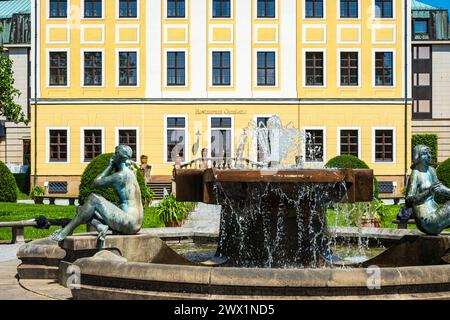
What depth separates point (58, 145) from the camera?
40.3 m

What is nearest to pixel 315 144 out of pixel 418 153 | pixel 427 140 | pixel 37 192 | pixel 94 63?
pixel 94 63

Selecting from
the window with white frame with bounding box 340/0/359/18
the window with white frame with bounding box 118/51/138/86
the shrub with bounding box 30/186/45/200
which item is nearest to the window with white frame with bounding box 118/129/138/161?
the window with white frame with bounding box 118/51/138/86

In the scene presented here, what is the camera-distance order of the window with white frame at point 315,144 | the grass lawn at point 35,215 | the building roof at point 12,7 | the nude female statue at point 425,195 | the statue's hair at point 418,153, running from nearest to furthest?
the nude female statue at point 425,195 → the statue's hair at point 418,153 → the grass lawn at point 35,215 → the window with white frame at point 315,144 → the building roof at point 12,7

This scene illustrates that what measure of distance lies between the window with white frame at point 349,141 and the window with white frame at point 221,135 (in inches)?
233

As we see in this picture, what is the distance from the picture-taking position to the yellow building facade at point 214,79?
131 feet

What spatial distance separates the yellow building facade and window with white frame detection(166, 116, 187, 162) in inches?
2.5

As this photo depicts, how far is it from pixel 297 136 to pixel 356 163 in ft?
24.8

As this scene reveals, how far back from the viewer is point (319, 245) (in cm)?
1042

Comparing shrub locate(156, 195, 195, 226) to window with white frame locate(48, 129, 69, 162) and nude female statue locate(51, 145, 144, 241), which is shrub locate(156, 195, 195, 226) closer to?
nude female statue locate(51, 145, 144, 241)

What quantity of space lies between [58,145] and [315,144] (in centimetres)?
1365

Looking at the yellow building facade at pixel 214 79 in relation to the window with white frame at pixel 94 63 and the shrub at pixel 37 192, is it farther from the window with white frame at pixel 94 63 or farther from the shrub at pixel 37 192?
the shrub at pixel 37 192

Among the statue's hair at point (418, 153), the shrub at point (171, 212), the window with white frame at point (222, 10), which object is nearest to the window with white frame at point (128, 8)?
the window with white frame at point (222, 10)

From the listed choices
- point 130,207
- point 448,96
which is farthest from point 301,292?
point 448,96
